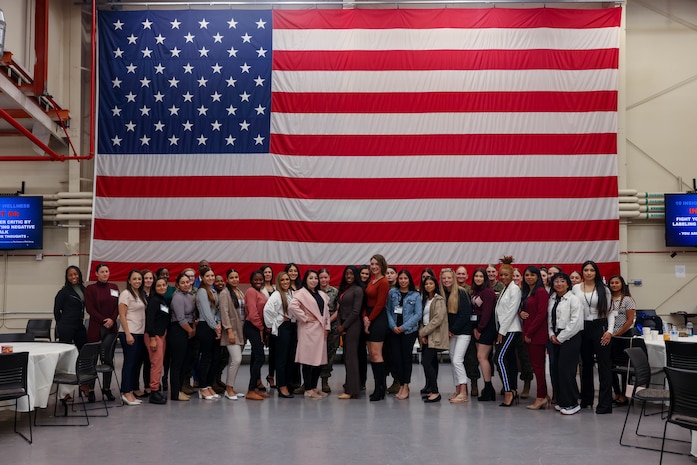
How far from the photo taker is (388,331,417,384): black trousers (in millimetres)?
8195

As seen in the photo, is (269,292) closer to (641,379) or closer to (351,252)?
(351,252)

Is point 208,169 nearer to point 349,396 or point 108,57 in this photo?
point 108,57

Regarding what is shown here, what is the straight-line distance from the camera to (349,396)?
8.24m

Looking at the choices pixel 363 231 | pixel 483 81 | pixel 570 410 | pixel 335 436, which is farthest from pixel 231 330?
pixel 483 81

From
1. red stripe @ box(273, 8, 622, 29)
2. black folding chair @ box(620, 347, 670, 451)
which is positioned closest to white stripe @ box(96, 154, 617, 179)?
red stripe @ box(273, 8, 622, 29)

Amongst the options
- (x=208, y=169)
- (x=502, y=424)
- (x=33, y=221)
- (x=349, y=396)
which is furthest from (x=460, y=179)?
(x=33, y=221)

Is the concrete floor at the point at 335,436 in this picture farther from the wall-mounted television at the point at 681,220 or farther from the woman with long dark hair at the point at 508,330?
the wall-mounted television at the point at 681,220

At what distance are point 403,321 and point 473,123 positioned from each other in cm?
512

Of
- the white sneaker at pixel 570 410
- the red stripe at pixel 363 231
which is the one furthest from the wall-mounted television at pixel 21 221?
the white sneaker at pixel 570 410

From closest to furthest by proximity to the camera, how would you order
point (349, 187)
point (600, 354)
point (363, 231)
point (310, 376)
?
point (600, 354)
point (310, 376)
point (363, 231)
point (349, 187)

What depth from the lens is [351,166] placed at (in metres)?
12.2

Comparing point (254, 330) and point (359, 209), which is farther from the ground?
point (359, 209)

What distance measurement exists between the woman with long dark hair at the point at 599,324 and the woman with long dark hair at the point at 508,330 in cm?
66

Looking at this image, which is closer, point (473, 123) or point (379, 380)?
point (379, 380)
